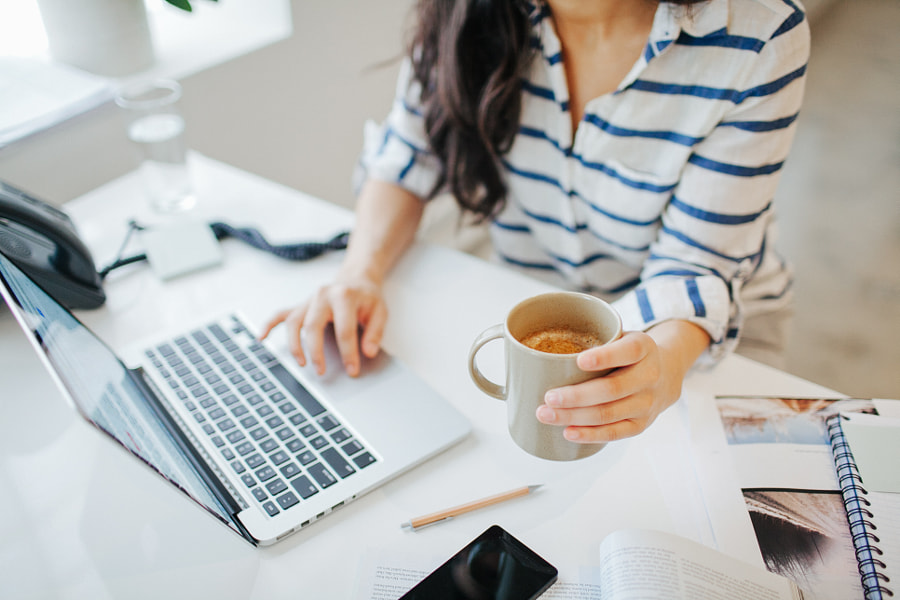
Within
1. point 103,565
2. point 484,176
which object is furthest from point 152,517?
point 484,176

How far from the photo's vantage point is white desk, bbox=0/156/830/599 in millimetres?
552

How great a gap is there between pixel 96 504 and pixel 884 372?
174cm

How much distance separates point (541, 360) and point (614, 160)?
1.52 ft

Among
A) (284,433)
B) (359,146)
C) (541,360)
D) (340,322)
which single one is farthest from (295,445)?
(359,146)

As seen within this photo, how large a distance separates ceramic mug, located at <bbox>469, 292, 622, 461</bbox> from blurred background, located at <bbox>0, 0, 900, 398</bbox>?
2.12ft

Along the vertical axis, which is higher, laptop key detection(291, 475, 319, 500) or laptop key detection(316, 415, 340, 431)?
laptop key detection(291, 475, 319, 500)

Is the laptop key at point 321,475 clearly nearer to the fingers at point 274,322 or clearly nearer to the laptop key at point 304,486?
the laptop key at point 304,486

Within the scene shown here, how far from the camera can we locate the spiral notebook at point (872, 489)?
514mm

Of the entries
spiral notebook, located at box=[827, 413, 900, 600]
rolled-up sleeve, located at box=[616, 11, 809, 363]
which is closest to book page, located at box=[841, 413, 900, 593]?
spiral notebook, located at box=[827, 413, 900, 600]

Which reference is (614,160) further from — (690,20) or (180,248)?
(180,248)

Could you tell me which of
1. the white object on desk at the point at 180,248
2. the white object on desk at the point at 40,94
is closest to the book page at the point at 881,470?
the white object on desk at the point at 180,248

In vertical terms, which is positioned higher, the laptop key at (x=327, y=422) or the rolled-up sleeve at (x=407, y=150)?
the rolled-up sleeve at (x=407, y=150)

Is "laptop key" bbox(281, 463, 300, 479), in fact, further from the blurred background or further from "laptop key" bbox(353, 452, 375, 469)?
the blurred background

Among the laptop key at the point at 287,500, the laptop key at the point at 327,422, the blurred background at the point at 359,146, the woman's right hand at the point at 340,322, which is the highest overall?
the woman's right hand at the point at 340,322
